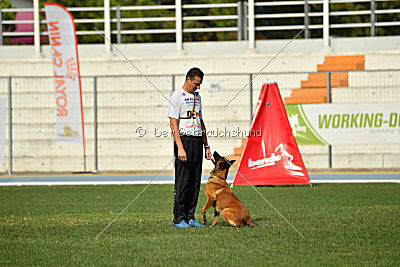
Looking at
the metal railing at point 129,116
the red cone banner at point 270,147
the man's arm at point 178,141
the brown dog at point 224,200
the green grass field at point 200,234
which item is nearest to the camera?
the green grass field at point 200,234

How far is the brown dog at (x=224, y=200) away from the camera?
805 cm

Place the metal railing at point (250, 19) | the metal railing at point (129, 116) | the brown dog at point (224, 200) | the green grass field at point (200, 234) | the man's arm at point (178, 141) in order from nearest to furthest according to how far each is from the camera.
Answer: the green grass field at point (200, 234) < the brown dog at point (224, 200) < the man's arm at point (178, 141) < the metal railing at point (129, 116) < the metal railing at point (250, 19)

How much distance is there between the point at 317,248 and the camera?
6.81 metres

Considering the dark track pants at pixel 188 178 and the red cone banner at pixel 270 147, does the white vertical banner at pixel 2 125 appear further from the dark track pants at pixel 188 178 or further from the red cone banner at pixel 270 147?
the dark track pants at pixel 188 178

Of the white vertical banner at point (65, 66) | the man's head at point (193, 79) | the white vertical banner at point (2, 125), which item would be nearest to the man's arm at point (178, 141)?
the man's head at point (193, 79)

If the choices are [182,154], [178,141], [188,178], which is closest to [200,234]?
[188,178]

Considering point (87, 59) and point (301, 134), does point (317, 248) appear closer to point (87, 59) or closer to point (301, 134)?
point (301, 134)

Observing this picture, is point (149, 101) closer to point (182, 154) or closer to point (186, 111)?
point (186, 111)

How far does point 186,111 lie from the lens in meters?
8.30

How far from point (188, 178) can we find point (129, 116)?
11.9 meters

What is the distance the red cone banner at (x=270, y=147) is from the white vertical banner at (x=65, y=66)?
665 centimetres

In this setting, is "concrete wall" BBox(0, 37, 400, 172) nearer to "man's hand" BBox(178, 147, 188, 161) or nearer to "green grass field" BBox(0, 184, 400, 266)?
"green grass field" BBox(0, 184, 400, 266)

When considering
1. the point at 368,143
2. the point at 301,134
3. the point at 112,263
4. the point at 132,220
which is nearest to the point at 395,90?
the point at 368,143

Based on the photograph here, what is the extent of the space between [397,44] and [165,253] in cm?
1658
